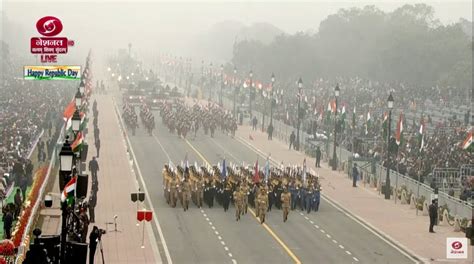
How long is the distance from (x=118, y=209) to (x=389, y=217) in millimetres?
10367

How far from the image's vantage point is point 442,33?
509 feet

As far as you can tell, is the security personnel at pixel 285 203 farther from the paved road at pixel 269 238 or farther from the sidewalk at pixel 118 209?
the sidewalk at pixel 118 209

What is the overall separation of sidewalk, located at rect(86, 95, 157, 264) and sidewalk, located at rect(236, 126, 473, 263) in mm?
8477

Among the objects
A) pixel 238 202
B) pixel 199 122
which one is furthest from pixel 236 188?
pixel 199 122

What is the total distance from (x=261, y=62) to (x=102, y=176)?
4985 inches

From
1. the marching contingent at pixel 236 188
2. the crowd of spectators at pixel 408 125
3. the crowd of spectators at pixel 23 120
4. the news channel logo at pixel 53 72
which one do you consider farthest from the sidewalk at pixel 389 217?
the crowd of spectators at pixel 23 120

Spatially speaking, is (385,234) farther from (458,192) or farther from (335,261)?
(458,192)

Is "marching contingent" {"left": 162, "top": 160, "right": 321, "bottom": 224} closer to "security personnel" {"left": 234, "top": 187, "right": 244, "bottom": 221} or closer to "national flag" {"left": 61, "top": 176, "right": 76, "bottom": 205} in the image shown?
"security personnel" {"left": 234, "top": 187, "right": 244, "bottom": 221}

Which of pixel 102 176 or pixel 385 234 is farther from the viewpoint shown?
pixel 102 176

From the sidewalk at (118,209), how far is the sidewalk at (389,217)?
27.8 feet

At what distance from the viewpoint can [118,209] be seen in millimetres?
43156

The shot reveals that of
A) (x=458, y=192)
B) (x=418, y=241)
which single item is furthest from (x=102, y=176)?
(x=418, y=241)

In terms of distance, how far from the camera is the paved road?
35.0 m

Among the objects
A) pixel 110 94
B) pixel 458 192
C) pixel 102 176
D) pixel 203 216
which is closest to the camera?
pixel 203 216
